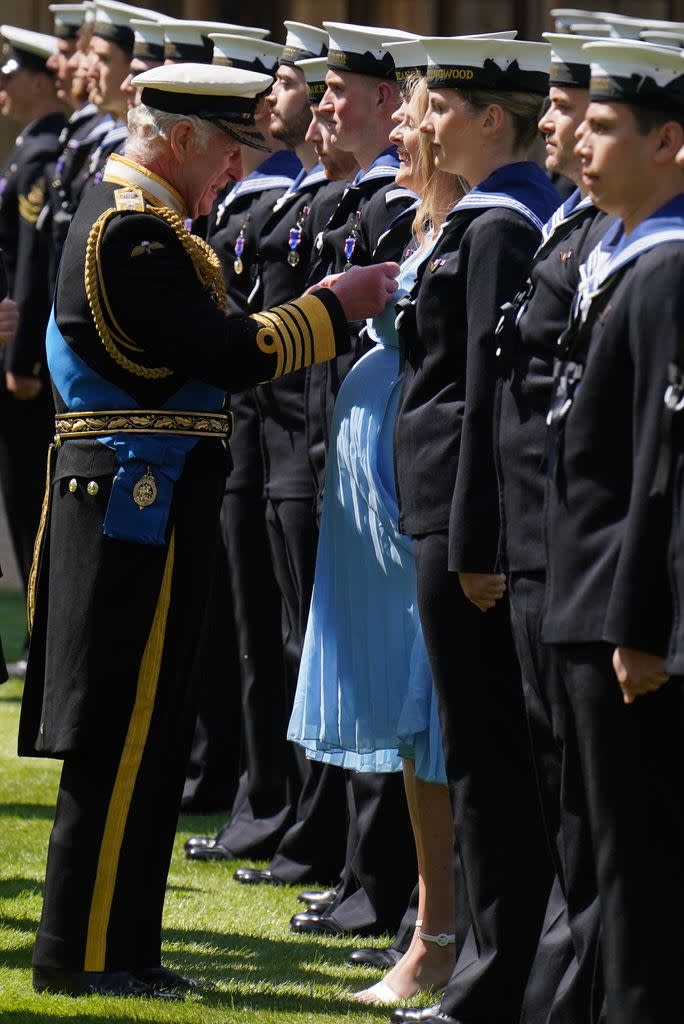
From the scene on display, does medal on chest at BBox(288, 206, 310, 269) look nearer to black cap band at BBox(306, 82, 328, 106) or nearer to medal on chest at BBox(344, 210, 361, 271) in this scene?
black cap band at BBox(306, 82, 328, 106)

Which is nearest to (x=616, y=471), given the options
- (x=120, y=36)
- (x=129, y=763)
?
(x=129, y=763)

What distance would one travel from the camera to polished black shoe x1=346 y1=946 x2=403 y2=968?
504cm

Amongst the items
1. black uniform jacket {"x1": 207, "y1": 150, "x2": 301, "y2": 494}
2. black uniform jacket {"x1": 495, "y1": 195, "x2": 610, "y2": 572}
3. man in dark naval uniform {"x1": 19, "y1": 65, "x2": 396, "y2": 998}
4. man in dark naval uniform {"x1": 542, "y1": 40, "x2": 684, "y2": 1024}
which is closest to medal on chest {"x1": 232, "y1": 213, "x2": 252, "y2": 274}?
black uniform jacket {"x1": 207, "y1": 150, "x2": 301, "y2": 494}

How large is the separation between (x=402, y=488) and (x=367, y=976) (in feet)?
4.17

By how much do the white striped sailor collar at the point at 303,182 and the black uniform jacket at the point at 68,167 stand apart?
7.83 feet

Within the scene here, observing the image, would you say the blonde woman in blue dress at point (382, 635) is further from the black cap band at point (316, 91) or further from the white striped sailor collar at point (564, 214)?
the black cap band at point (316, 91)

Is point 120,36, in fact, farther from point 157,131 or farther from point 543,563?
point 543,563

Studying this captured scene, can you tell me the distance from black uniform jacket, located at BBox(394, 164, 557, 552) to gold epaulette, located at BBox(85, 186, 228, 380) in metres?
0.48

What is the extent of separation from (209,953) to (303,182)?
2.29 m

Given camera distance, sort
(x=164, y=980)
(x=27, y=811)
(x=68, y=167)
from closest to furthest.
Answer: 1. (x=164, y=980)
2. (x=27, y=811)
3. (x=68, y=167)

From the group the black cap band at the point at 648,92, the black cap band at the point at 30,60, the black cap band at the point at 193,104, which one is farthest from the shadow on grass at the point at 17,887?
the black cap band at the point at 30,60

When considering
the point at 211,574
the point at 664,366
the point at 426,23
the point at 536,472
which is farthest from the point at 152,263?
the point at 426,23

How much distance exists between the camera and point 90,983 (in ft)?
15.0

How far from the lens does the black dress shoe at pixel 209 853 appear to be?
6.36 meters
